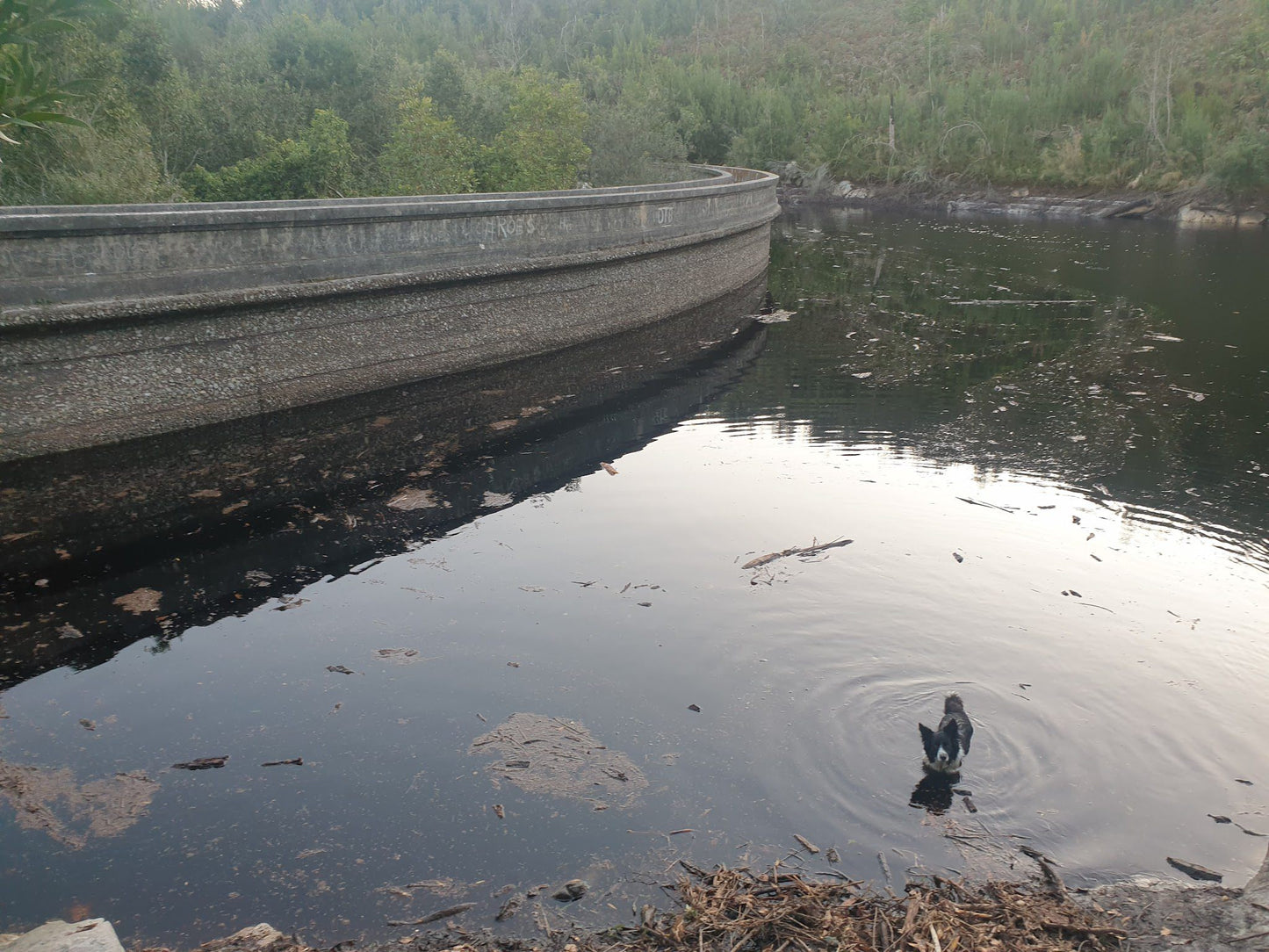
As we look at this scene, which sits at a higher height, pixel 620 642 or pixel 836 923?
pixel 836 923

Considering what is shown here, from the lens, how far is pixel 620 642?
7.14 m

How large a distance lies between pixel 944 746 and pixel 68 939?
433cm

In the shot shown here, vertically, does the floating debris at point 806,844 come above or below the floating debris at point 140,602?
below

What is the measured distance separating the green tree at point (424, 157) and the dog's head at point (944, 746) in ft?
57.9

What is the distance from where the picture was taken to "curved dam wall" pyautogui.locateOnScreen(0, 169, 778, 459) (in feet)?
33.3

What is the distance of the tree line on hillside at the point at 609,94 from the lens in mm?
16875

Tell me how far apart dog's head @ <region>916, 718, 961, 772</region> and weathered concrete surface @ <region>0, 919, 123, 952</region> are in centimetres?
410

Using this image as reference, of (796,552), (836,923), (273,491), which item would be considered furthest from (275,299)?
(836,923)

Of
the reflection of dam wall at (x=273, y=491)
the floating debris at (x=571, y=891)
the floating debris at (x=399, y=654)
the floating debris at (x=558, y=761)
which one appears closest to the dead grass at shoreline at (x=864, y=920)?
the floating debris at (x=571, y=891)

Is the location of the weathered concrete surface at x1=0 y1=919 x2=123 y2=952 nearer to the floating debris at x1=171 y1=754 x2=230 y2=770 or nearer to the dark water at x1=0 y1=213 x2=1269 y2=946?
the dark water at x1=0 y1=213 x2=1269 y2=946

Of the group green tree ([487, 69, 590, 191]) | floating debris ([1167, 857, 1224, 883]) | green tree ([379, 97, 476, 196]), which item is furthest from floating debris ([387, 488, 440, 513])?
green tree ([487, 69, 590, 191])

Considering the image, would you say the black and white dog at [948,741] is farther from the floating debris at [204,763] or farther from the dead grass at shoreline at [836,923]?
the floating debris at [204,763]

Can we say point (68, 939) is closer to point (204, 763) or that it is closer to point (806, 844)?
point (204, 763)

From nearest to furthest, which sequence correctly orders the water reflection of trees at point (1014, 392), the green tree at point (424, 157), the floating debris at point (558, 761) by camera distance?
the floating debris at point (558, 761), the water reflection of trees at point (1014, 392), the green tree at point (424, 157)
